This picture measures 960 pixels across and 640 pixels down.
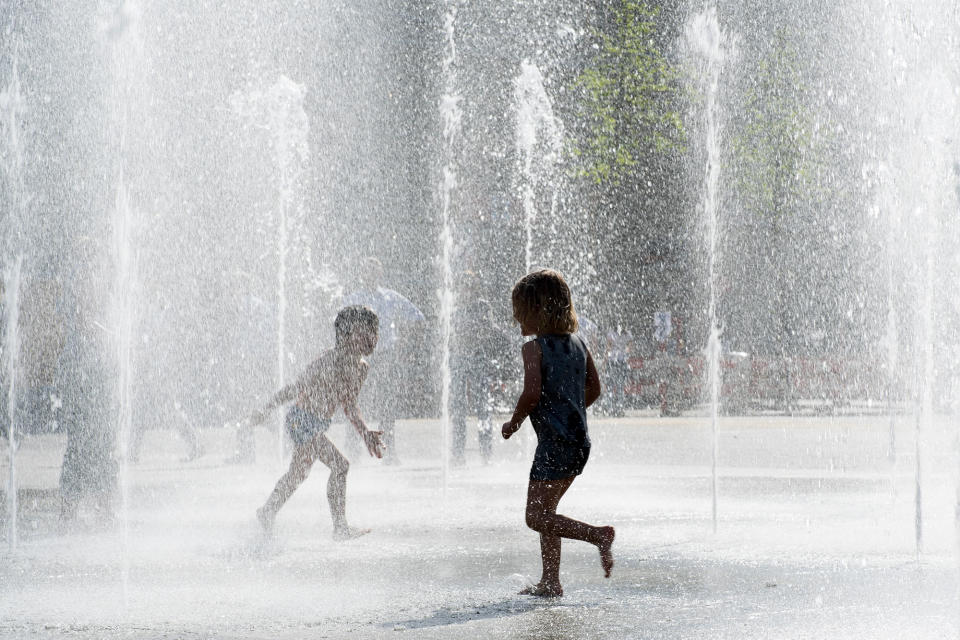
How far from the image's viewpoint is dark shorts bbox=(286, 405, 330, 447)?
7.11 metres

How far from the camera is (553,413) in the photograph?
5.40 meters

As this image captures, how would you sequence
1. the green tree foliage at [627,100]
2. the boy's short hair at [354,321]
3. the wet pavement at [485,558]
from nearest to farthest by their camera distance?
1. the wet pavement at [485,558]
2. the boy's short hair at [354,321]
3. the green tree foliage at [627,100]

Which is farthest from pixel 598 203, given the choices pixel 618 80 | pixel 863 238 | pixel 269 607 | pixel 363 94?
pixel 269 607

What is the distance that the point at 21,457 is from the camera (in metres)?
12.7

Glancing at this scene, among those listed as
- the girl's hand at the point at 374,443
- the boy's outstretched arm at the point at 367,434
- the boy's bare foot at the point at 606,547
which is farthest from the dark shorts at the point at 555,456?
the girl's hand at the point at 374,443

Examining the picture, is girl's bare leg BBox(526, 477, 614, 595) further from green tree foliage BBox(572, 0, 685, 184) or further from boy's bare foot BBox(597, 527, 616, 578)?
green tree foliage BBox(572, 0, 685, 184)

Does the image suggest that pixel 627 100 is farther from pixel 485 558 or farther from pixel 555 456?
pixel 555 456

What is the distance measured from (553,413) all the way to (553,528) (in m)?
0.45

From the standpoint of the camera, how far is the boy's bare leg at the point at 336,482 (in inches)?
280

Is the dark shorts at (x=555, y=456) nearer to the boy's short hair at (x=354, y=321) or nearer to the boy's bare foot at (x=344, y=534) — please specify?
Result: the boy's short hair at (x=354, y=321)

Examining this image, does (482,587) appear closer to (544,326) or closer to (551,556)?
(551,556)

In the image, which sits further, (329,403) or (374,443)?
(329,403)

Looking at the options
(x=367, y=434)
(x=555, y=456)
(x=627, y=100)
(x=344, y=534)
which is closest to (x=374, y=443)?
(x=367, y=434)

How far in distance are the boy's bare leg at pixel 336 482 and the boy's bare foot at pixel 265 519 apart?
0.31 m
